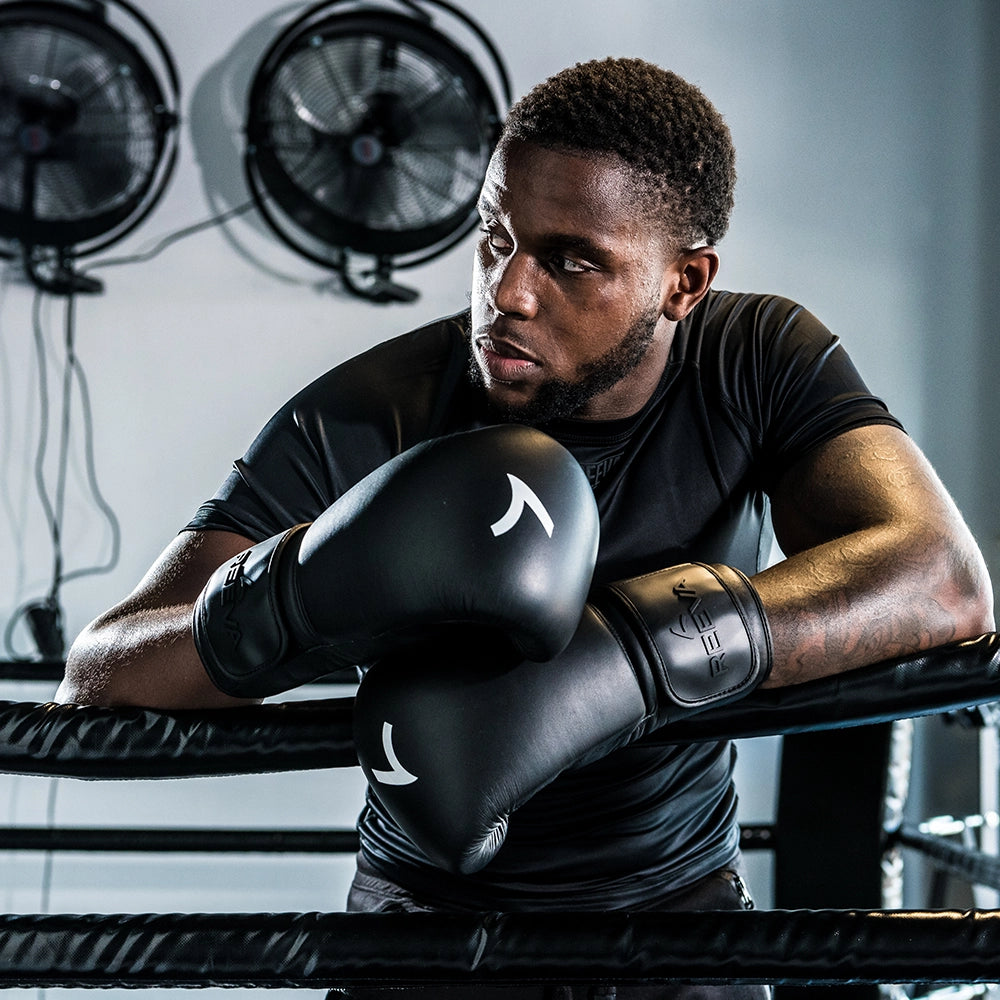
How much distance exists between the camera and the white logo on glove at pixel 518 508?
20.1 inches

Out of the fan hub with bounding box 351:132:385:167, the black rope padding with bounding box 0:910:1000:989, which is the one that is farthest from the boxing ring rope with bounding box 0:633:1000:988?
the fan hub with bounding box 351:132:385:167

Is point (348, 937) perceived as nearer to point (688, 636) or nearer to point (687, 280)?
point (688, 636)

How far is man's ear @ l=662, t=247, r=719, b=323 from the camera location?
106 centimetres

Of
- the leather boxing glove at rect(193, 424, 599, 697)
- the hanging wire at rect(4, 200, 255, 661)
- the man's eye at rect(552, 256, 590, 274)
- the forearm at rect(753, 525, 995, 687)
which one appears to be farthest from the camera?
the hanging wire at rect(4, 200, 255, 661)

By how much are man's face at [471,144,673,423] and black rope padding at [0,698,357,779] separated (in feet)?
1.51

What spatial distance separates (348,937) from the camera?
550mm

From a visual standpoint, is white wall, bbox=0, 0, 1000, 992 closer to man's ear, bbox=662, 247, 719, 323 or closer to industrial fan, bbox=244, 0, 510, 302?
industrial fan, bbox=244, 0, 510, 302

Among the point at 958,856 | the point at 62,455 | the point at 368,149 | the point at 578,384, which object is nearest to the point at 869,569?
the point at 578,384

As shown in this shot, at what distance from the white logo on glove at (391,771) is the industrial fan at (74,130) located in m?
2.22

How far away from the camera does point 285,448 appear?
0.95 metres

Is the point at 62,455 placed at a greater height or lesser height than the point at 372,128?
lesser

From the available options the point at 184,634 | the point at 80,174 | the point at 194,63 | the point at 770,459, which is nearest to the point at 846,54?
the point at 194,63

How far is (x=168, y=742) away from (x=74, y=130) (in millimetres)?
2201

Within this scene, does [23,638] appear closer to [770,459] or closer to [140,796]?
[140,796]
